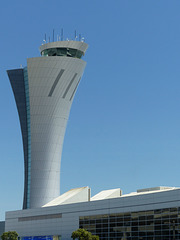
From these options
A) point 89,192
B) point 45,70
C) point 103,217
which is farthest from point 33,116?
point 103,217

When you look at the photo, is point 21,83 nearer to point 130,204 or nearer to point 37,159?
point 37,159

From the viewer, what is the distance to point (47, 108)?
10881 cm

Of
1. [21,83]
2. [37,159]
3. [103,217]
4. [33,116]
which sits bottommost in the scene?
[103,217]

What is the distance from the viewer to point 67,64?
109m

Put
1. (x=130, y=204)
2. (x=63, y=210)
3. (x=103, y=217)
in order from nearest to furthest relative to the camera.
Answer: (x=130, y=204)
(x=103, y=217)
(x=63, y=210)

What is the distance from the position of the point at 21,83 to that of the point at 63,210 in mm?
36702

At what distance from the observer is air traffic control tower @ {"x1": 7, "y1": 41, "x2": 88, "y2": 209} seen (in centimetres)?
10844

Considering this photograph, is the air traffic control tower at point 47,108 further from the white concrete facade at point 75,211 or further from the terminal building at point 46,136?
the white concrete facade at point 75,211

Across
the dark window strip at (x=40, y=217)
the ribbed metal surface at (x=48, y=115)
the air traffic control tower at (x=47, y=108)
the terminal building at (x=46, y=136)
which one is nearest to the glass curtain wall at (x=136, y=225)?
the terminal building at (x=46, y=136)

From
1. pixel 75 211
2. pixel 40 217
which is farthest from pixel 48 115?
pixel 75 211

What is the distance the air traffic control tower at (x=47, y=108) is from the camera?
108438 millimetres

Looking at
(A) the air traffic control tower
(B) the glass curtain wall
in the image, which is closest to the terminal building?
(A) the air traffic control tower

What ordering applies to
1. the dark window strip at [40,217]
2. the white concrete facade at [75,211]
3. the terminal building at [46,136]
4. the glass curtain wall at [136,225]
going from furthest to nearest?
the terminal building at [46,136], the dark window strip at [40,217], the white concrete facade at [75,211], the glass curtain wall at [136,225]

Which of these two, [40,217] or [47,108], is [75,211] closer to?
[40,217]
